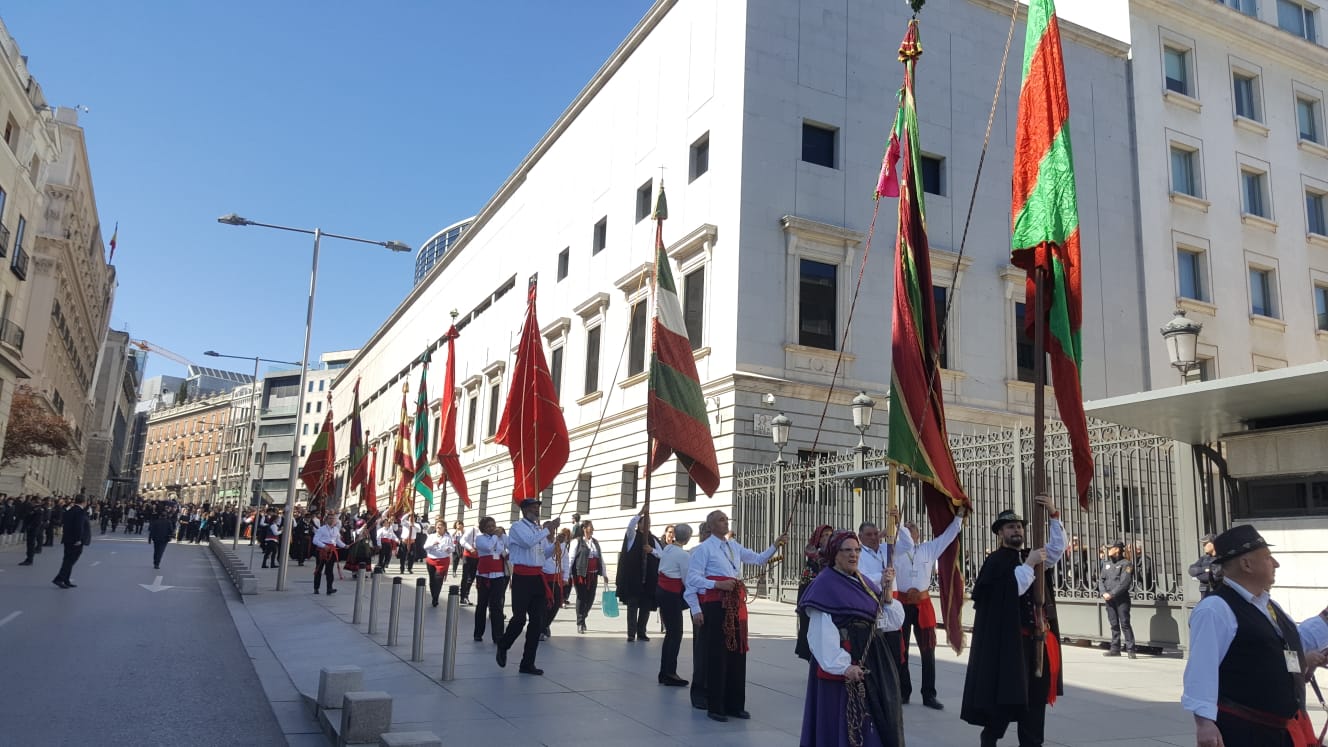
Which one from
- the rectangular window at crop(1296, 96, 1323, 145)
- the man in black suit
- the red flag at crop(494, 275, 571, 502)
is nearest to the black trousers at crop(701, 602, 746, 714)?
the red flag at crop(494, 275, 571, 502)

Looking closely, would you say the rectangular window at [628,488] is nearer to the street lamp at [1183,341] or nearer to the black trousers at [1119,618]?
the black trousers at [1119,618]

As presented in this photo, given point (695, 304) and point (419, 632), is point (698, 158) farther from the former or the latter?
point (419, 632)

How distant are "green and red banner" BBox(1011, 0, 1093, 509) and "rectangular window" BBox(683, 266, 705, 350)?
16.8 metres

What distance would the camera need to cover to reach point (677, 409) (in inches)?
478

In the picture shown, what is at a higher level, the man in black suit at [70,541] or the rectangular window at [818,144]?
the rectangular window at [818,144]

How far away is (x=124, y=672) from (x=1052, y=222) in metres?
10.4

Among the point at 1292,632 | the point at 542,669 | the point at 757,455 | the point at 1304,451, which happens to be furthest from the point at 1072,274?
the point at 757,455

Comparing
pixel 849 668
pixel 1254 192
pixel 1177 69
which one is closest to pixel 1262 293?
pixel 1254 192

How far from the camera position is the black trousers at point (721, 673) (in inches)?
320

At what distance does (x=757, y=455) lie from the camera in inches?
889

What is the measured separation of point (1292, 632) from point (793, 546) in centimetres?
1586

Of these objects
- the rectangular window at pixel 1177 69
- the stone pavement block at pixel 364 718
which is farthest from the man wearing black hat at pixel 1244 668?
the rectangular window at pixel 1177 69

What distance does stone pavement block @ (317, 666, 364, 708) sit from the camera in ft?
25.1

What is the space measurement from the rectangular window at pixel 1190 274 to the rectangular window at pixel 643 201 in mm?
16722
